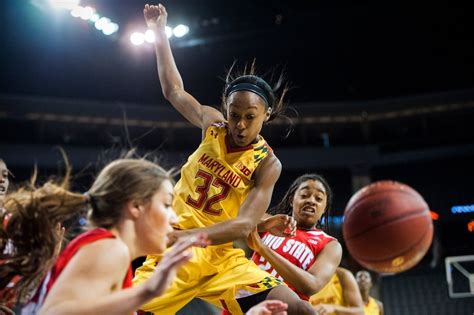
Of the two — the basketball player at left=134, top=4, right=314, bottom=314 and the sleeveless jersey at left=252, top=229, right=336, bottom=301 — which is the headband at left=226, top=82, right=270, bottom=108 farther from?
the sleeveless jersey at left=252, top=229, right=336, bottom=301

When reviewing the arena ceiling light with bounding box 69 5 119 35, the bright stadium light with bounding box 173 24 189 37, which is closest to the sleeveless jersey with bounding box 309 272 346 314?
the bright stadium light with bounding box 173 24 189 37

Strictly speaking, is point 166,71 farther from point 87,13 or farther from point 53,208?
point 87,13

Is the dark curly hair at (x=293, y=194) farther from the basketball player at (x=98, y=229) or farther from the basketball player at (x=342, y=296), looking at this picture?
the basketball player at (x=98, y=229)

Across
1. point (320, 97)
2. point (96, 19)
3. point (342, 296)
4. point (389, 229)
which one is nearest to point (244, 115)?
point (389, 229)

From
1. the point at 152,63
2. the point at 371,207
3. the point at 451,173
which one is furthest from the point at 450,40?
the point at 371,207

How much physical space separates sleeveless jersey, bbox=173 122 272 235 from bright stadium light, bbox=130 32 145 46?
29.9ft

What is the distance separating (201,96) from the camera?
48.8ft

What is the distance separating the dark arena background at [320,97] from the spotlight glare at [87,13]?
1.84ft

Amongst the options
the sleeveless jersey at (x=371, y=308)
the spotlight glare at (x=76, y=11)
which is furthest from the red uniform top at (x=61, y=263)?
the spotlight glare at (x=76, y=11)

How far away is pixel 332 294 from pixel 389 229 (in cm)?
171

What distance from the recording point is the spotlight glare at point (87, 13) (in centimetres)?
1166

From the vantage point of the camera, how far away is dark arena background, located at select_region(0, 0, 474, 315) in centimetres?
1319

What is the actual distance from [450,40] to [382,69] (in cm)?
159

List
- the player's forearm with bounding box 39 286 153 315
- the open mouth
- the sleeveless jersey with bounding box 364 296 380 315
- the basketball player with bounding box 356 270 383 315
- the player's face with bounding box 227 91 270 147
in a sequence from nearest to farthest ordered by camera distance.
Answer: the player's forearm with bounding box 39 286 153 315 < the player's face with bounding box 227 91 270 147 < the open mouth < the sleeveless jersey with bounding box 364 296 380 315 < the basketball player with bounding box 356 270 383 315
